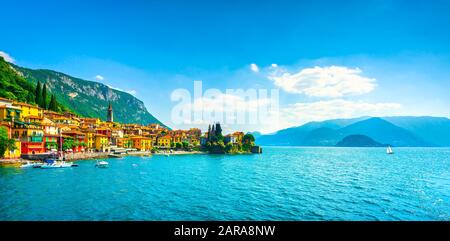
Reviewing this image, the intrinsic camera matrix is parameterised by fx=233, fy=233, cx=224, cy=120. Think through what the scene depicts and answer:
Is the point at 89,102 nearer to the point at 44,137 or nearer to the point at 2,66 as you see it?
the point at 2,66

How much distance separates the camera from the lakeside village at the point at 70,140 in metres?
36.2

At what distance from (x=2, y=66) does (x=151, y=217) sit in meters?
103

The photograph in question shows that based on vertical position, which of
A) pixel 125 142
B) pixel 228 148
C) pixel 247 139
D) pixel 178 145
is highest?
pixel 125 142

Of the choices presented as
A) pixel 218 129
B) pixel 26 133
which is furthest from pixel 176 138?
pixel 26 133

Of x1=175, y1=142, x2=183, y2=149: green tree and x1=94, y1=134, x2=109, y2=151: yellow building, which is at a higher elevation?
x1=94, y1=134, x2=109, y2=151: yellow building

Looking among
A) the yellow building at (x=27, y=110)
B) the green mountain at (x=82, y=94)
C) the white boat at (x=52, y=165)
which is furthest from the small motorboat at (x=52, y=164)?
the green mountain at (x=82, y=94)

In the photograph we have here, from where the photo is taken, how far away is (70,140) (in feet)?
156

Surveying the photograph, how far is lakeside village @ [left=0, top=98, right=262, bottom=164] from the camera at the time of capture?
36156 mm

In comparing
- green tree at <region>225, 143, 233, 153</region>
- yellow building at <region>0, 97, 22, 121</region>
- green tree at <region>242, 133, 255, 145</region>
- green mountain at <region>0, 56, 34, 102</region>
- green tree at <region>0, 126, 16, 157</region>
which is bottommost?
green tree at <region>225, 143, 233, 153</region>

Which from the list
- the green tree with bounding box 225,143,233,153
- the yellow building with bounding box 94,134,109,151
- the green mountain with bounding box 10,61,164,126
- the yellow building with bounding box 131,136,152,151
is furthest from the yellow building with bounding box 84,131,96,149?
the green mountain with bounding box 10,61,164,126

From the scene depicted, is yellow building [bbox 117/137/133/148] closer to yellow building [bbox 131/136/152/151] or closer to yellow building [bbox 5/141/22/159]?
yellow building [bbox 131/136/152/151]
